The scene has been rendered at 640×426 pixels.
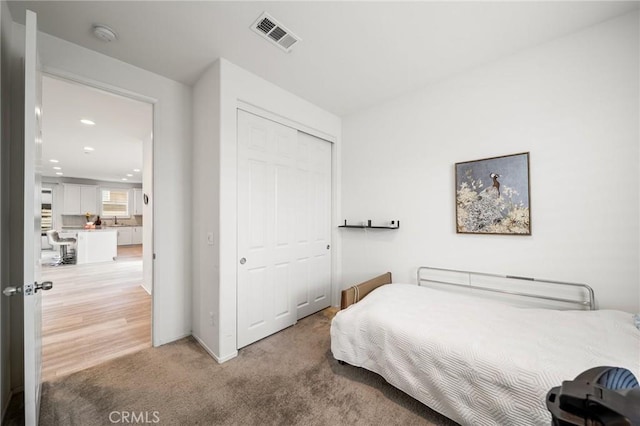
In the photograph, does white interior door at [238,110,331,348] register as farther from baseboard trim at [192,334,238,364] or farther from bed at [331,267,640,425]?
bed at [331,267,640,425]

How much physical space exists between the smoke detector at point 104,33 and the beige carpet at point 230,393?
2720mm

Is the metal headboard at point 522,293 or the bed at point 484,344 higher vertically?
the metal headboard at point 522,293

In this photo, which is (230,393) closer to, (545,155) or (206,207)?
(206,207)

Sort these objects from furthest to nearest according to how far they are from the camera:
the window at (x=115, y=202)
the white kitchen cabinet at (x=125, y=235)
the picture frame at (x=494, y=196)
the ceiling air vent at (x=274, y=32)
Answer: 1. the white kitchen cabinet at (x=125, y=235)
2. the window at (x=115, y=202)
3. the picture frame at (x=494, y=196)
4. the ceiling air vent at (x=274, y=32)

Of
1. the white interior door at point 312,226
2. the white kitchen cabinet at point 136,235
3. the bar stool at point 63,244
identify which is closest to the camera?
the white interior door at point 312,226

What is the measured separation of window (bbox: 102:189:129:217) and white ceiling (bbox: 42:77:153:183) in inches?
113

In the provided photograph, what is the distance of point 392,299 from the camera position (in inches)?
86.0

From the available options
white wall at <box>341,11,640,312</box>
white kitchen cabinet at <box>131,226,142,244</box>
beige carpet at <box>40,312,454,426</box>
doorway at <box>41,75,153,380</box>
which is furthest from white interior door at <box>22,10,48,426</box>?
white kitchen cabinet at <box>131,226,142,244</box>

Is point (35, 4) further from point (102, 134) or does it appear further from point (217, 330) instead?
point (102, 134)

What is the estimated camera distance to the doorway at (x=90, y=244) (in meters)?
2.55

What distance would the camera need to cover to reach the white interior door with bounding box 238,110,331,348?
2469 mm

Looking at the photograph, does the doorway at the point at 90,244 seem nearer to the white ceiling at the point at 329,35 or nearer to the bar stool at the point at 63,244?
the bar stool at the point at 63,244

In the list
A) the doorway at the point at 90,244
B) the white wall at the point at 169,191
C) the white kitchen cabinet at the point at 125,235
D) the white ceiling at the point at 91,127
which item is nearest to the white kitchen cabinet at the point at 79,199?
the doorway at the point at 90,244

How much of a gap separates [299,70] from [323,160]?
48.0 inches
